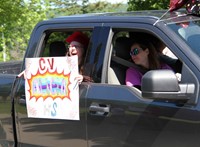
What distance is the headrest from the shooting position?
148 inches

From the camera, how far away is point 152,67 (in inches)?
146

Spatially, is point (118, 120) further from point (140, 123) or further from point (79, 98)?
point (79, 98)

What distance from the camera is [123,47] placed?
151 inches

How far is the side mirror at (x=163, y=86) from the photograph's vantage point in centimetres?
291

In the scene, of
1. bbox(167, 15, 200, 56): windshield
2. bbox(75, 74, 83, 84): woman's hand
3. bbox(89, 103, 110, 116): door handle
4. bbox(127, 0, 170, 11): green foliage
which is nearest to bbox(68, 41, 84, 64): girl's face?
bbox(75, 74, 83, 84): woman's hand

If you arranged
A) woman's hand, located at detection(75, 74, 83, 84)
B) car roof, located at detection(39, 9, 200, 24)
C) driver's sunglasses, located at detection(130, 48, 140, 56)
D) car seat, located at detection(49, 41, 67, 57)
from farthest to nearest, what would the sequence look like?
1. car seat, located at detection(49, 41, 67, 57)
2. driver's sunglasses, located at detection(130, 48, 140, 56)
3. woman's hand, located at detection(75, 74, 83, 84)
4. car roof, located at detection(39, 9, 200, 24)

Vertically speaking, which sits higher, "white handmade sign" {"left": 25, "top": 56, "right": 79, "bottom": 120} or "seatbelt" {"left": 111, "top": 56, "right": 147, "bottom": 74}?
"seatbelt" {"left": 111, "top": 56, "right": 147, "bottom": 74}

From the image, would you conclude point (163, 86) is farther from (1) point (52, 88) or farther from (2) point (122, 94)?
(1) point (52, 88)

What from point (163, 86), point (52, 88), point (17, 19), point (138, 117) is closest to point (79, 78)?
point (52, 88)

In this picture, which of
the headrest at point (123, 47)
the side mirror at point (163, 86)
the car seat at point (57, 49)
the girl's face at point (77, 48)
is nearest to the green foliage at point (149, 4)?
the car seat at point (57, 49)

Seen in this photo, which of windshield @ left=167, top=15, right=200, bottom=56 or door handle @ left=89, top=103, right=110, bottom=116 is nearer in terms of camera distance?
windshield @ left=167, top=15, right=200, bottom=56

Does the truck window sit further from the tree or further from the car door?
the tree

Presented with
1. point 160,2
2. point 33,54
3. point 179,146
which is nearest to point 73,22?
point 33,54

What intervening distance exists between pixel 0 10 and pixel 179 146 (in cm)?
988
